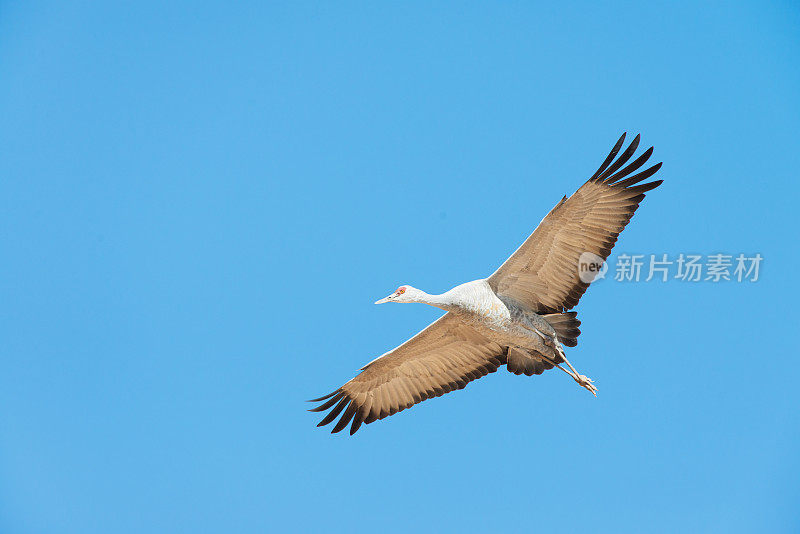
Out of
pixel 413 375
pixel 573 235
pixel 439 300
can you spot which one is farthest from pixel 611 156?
pixel 413 375

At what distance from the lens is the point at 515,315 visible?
44.7ft

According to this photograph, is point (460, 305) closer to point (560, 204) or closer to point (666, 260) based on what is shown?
point (560, 204)

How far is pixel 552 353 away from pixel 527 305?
92 cm

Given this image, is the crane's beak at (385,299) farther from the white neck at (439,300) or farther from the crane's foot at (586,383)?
the crane's foot at (586,383)

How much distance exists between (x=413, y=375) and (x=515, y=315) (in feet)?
7.86

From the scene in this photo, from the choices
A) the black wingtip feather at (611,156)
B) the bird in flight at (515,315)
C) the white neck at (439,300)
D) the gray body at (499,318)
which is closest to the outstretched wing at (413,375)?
the bird in flight at (515,315)

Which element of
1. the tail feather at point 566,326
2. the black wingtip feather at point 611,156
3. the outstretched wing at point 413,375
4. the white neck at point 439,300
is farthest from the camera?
the outstretched wing at point 413,375

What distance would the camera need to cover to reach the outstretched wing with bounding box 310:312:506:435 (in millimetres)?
14336

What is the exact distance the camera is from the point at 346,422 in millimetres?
14914

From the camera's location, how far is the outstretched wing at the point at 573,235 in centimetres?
1291

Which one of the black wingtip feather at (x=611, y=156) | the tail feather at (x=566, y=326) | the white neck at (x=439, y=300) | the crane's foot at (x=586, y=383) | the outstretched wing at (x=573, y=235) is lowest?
the crane's foot at (x=586, y=383)

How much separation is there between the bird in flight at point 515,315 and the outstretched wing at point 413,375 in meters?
0.02

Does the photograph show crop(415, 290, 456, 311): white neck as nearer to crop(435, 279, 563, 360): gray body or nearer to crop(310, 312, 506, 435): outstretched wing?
crop(435, 279, 563, 360): gray body

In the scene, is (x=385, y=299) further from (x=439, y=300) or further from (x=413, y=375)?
(x=413, y=375)
